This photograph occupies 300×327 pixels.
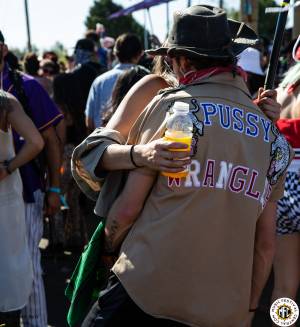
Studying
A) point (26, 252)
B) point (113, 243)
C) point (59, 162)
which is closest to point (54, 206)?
point (59, 162)

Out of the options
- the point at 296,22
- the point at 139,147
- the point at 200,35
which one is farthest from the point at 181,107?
the point at 296,22

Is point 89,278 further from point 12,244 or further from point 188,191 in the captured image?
point 12,244

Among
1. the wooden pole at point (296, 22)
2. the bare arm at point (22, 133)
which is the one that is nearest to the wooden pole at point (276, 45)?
the bare arm at point (22, 133)

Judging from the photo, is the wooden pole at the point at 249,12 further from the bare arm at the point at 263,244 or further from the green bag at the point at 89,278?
the green bag at the point at 89,278

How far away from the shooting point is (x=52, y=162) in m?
3.60

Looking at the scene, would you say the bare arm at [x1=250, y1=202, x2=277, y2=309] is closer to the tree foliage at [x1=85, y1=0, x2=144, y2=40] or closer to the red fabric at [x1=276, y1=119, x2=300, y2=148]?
the red fabric at [x1=276, y1=119, x2=300, y2=148]

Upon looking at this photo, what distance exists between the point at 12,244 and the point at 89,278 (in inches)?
40.6

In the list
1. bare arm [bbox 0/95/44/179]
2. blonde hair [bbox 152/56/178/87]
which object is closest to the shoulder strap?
bare arm [bbox 0/95/44/179]

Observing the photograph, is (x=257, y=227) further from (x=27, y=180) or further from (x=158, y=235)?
(x=27, y=180)

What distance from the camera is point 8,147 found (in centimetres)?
308

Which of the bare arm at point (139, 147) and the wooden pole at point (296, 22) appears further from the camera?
the wooden pole at point (296, 22)

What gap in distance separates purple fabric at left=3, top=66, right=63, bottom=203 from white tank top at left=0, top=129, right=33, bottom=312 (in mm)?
284

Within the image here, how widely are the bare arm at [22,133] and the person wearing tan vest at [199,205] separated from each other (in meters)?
1.20

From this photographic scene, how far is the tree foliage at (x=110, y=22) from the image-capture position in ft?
168
